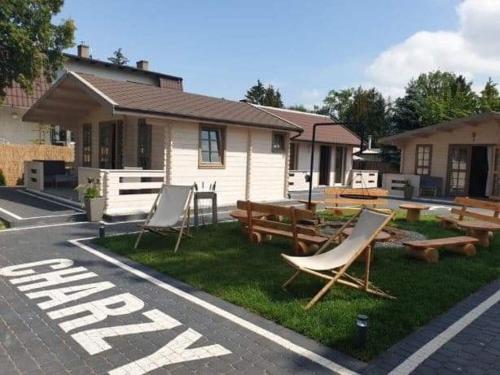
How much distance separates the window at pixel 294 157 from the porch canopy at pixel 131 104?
6.19 metres

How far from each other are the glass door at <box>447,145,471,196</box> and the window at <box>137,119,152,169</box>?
13.8 meters

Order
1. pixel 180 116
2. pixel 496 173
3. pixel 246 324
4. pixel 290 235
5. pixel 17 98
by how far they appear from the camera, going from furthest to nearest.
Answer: pixel 17 98
pixel 496 173
pixel 180 116
pixel 290 235
pixel 246 324

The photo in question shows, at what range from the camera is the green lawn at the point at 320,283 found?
161 inches

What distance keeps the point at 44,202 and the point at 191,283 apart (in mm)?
8181

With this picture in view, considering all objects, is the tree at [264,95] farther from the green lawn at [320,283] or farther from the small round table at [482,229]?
the green lawn at [320,283]

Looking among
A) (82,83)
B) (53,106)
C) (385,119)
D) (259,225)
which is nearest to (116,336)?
(259,225)

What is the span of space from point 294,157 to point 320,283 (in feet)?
53.3

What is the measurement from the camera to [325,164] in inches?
908

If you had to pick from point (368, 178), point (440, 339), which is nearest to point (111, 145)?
point (440, 339)

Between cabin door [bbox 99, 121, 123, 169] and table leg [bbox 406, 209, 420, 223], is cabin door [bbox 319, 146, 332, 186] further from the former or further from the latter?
cabin door [bbox 99, 121, 123, 169]

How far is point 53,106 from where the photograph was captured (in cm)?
1420

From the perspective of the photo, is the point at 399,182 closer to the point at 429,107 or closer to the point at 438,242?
the point at 438,242

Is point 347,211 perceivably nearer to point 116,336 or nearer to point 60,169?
point 116,336

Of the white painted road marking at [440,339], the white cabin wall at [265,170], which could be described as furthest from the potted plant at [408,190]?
the white painted road marking at [440,339]
